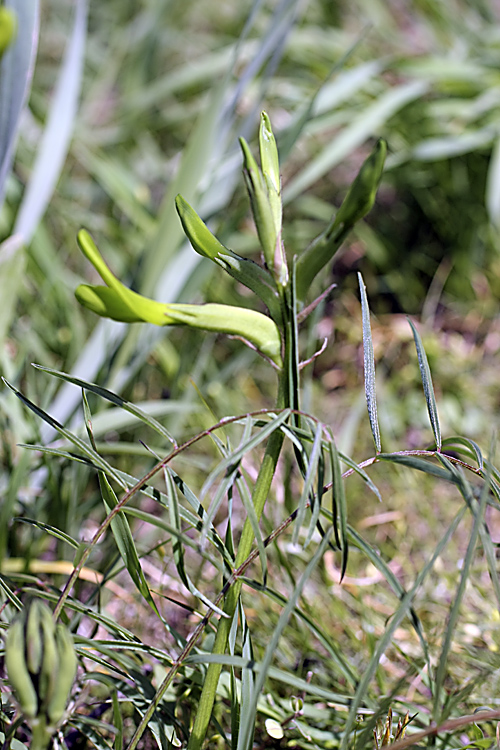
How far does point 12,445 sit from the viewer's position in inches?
Result: 34.9

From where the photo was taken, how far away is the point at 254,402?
126 cm

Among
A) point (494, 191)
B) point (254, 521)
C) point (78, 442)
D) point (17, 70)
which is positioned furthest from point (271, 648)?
point (494, 191)

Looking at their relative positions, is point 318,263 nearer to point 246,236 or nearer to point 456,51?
point 246,236

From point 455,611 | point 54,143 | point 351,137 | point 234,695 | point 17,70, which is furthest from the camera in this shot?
point 351,137

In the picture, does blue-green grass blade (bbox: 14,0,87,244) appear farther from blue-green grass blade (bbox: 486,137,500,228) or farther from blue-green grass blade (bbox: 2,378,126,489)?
blue-green grass blade (bbox: 486,137,500,228)

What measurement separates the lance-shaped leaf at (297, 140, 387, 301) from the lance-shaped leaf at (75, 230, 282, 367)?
34mm

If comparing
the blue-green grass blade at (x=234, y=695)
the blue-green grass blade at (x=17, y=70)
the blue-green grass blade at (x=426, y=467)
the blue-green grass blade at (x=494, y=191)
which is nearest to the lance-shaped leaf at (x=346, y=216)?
the blue-green grass blade at (x=426, y=467)

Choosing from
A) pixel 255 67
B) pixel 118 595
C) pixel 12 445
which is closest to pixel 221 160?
pixel 255 67

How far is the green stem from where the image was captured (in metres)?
0.38

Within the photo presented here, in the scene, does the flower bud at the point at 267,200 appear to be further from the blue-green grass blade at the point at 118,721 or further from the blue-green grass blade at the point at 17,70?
the blue-green grass blade at the point at 17,70

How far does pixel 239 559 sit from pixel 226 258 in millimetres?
183

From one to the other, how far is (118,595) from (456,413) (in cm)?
74

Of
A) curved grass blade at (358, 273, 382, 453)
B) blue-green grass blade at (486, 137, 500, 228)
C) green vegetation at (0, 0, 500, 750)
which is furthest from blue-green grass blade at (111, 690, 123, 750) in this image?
blue-green grass blade at (486, 137, 500, 228)

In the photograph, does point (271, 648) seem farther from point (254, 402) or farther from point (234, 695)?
point (254, 402)
